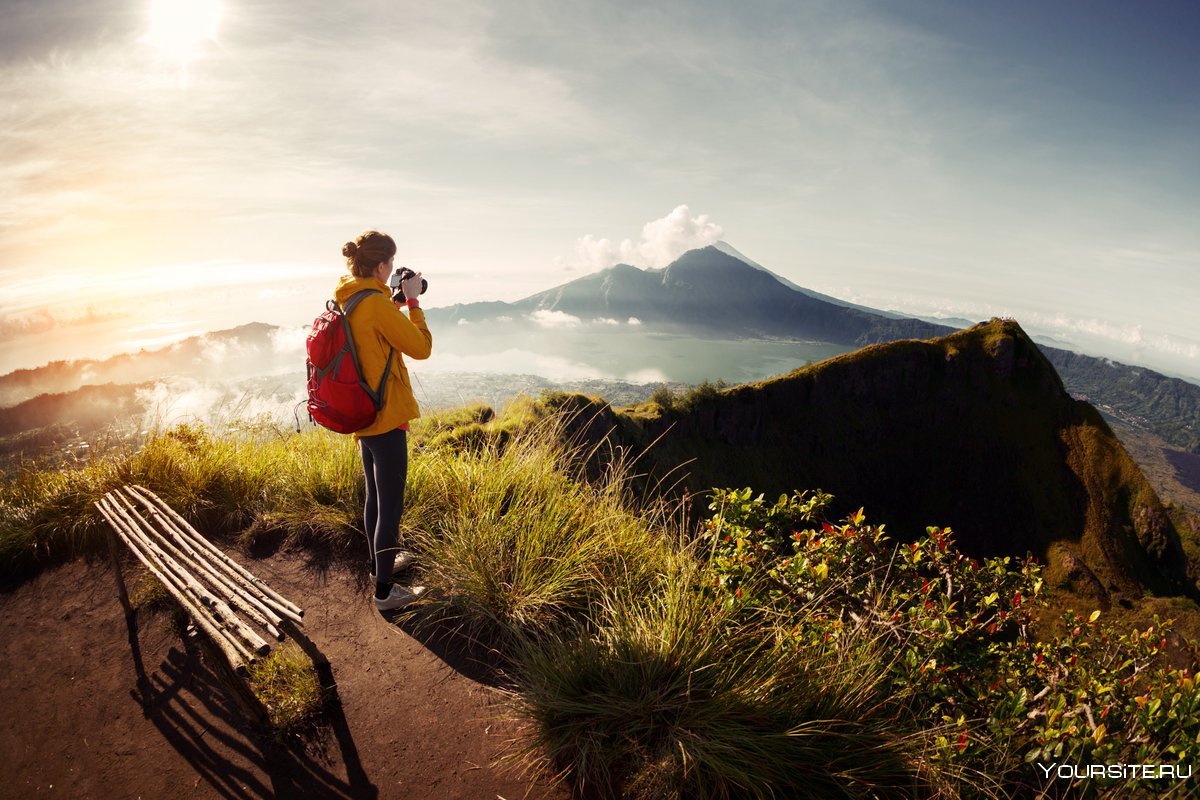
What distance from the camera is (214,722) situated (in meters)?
3.11

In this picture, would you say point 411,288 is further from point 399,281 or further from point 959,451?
point 959,451

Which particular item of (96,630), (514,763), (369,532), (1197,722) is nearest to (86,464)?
(96,630)

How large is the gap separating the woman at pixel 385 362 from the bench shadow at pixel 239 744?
91 centimetres

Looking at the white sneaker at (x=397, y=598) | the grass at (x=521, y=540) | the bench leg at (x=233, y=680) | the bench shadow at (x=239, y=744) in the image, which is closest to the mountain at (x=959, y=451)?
the grass at (x=521, y=540)

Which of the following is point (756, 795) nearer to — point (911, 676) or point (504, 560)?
point (911, 676)

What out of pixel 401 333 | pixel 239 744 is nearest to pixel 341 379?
pixel 401 333

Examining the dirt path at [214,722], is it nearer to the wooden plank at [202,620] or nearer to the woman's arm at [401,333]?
the wooden plank at [202,620]

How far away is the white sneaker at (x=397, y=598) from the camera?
3.95 m

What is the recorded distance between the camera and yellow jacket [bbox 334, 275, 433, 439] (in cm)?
343

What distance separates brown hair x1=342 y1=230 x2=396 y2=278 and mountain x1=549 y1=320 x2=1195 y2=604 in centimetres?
5796

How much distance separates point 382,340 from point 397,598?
2.08 meters

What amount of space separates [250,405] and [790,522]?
7.47m

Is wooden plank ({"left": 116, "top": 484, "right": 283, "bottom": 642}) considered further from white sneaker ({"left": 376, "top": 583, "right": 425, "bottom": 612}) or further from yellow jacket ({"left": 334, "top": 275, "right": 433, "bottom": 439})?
yellow jacket ({"left": 334, "top": 275, "right": 433, "bottom": 439})

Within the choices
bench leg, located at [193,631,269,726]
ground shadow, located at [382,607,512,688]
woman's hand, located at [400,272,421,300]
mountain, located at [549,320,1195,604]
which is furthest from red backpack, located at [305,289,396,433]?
mountain, located at [549,320,1195,604]
